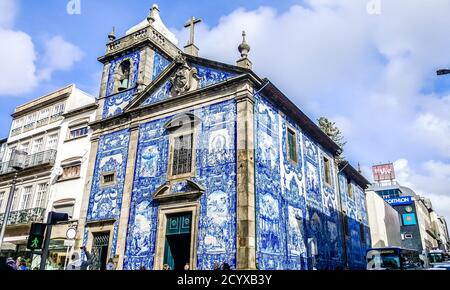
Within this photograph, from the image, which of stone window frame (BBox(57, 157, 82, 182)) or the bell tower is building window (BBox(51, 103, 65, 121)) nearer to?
stone window frame (BBox(57, 157, 82, 182))

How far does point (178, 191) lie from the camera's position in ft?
45.8

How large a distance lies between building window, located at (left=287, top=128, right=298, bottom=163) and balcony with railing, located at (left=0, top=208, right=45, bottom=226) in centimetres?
1341

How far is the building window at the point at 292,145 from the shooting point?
16.2 meters

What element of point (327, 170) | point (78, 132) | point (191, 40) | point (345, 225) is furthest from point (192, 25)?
point (345, 225)

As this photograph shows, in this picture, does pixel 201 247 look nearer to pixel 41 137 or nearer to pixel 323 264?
pixel 323 264

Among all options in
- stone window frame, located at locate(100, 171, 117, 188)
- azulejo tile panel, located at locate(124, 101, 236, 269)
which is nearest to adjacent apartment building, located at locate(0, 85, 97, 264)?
stone window frame, located at locate(100, 171, 117, 188)

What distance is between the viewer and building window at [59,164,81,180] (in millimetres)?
18344

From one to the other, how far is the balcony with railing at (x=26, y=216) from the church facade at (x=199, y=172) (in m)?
4.05

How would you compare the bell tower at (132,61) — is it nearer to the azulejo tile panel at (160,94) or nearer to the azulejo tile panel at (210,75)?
the azulejo tile panel at (160,94)

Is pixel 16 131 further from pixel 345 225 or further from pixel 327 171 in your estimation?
pixel 345 225

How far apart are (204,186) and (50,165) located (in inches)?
441

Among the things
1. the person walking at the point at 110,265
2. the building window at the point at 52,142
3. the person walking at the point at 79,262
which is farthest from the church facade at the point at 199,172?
the building window at the point at 52,142
